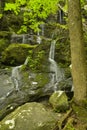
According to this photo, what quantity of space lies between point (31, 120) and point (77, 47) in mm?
2239

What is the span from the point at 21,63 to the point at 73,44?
6.52 metres

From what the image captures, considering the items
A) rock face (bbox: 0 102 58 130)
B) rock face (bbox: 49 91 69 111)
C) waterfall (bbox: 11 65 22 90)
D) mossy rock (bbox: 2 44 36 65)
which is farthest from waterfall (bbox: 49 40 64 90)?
rock face (bbox: 0 102 58 130)

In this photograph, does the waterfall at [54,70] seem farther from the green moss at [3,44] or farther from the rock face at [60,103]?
the rock face at [60,103]

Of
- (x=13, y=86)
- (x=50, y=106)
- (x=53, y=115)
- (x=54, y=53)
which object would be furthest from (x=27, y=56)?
(x=53, y=115)

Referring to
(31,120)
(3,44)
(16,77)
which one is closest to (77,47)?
(31,120)

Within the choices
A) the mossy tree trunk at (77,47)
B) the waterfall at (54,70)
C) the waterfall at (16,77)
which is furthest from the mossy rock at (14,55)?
the mossy tree trunk at (77,47)

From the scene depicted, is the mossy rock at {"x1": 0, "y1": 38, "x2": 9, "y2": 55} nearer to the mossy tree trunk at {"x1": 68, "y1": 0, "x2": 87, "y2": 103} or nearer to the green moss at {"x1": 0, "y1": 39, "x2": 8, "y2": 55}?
the green moss at {"x1": 0, "y1": 39, "x2": 8, "y2": 55}

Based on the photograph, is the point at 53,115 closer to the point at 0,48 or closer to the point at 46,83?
the point at 46,83

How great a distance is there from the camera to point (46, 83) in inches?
423

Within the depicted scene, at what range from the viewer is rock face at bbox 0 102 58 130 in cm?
662

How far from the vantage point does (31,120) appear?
22.4 feet

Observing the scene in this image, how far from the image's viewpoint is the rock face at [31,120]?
6.62 m

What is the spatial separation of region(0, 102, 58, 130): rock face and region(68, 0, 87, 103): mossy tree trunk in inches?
41.5

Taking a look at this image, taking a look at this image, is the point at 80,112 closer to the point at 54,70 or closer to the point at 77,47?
the point at 77,47
